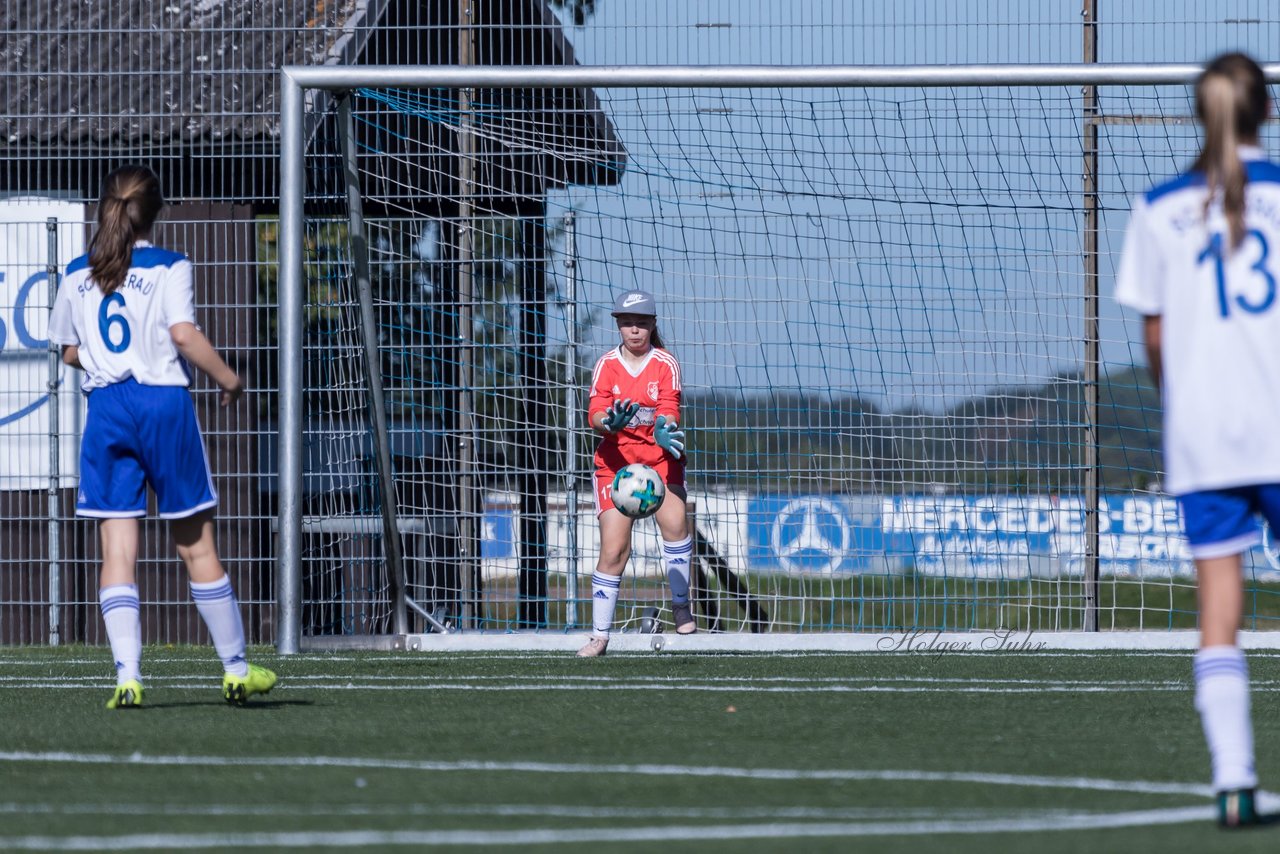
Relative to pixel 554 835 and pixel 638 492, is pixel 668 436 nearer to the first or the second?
pixel 638 492

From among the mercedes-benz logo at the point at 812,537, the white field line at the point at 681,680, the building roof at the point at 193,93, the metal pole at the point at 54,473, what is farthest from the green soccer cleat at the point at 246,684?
the mercedes-benz logo at the point at 812,537

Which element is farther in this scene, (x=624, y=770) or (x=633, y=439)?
(x=633, y=439)

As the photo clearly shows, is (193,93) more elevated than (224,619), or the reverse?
(193,93)

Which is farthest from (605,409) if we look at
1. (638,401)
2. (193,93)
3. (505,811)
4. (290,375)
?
(505,811)

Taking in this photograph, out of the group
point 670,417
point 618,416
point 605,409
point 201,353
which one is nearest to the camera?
point 201,353

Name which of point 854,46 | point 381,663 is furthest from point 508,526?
point 854,46

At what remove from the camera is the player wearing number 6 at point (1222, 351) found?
13.3 ft

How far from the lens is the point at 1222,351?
409 centimetres

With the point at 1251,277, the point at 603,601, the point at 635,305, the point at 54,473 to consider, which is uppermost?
the point at 635,305

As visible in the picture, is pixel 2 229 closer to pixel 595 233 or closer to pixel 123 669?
pixel 595 233

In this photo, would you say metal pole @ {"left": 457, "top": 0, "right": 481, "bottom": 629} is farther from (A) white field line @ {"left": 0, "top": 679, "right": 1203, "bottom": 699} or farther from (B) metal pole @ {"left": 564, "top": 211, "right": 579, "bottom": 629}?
(A) white field line @ {"left": 0, "top": 679, "right": 1203, "bottom": 699}

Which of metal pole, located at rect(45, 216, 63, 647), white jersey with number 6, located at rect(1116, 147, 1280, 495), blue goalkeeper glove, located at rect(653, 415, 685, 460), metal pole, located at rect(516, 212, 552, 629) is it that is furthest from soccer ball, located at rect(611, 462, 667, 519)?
white jersey with number 6, located at rect(1116, 147, 1280, 495)

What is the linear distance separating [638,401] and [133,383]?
3358 mm

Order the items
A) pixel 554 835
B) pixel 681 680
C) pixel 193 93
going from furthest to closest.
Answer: pixel 193 93
pixel 681 680
pixel 554 835
